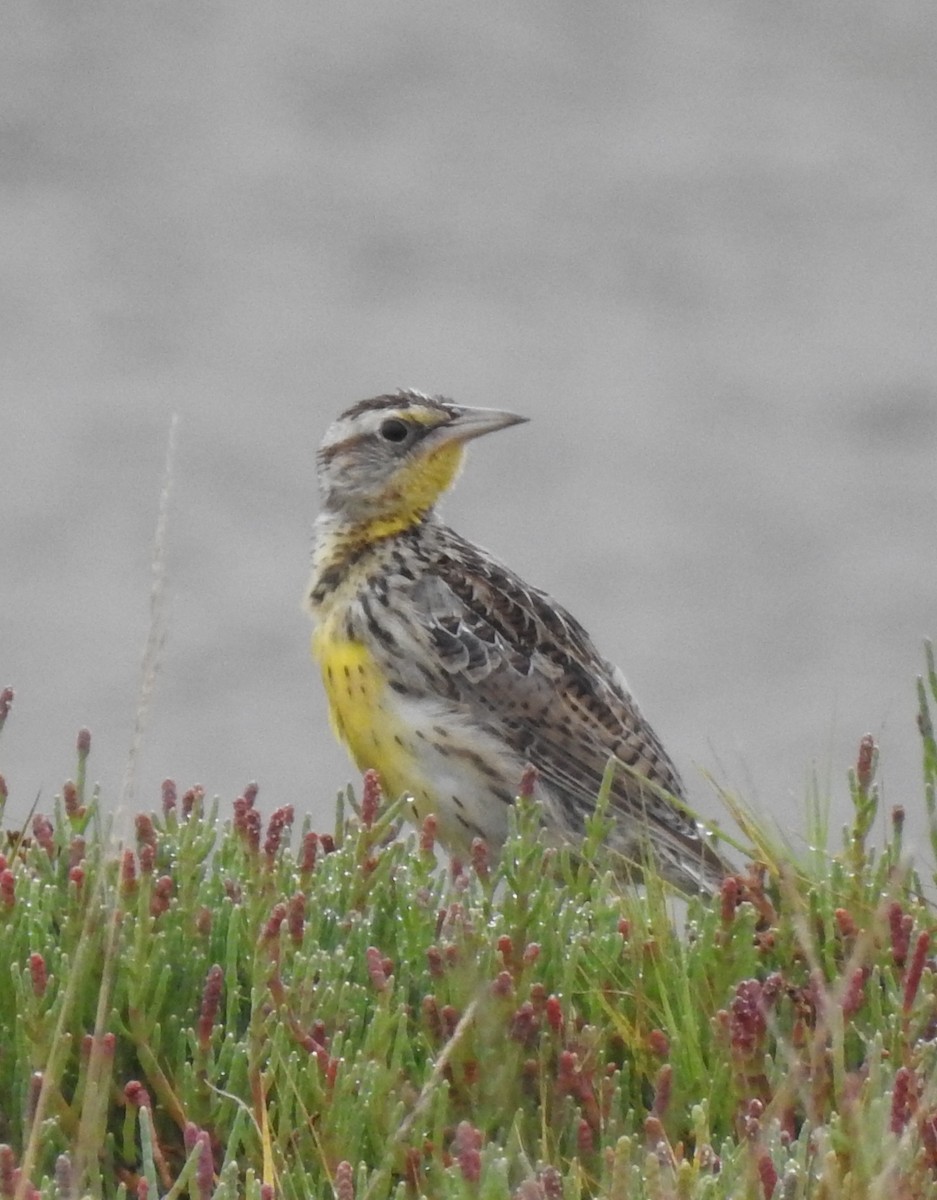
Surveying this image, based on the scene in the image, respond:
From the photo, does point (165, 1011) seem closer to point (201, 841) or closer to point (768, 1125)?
point (201, 841)

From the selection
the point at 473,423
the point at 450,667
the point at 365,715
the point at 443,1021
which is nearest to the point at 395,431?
the point at 473,423

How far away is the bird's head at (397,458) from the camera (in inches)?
256

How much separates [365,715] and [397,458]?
0.94m

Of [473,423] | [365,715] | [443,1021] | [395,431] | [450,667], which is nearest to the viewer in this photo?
[443,1021]

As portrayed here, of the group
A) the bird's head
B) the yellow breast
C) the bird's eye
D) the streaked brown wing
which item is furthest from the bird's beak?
the yellow breast

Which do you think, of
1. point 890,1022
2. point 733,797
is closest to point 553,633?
point 733,797

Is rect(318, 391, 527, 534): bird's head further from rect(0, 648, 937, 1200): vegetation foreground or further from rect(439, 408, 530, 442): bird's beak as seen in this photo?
rect(0, 648, 937, 1200): vegetation foreground

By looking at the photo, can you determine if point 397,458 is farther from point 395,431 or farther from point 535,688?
point 535,688

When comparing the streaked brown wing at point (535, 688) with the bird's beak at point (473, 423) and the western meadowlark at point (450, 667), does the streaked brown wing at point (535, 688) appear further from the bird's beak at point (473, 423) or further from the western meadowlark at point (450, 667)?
the bird's beak at point (473, 423)

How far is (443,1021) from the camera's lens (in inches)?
148

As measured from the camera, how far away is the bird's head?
6512 millimetres

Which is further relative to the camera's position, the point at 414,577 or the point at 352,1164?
the point at 414,577

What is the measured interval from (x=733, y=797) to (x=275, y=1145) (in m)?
1.36

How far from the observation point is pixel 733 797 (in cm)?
445
